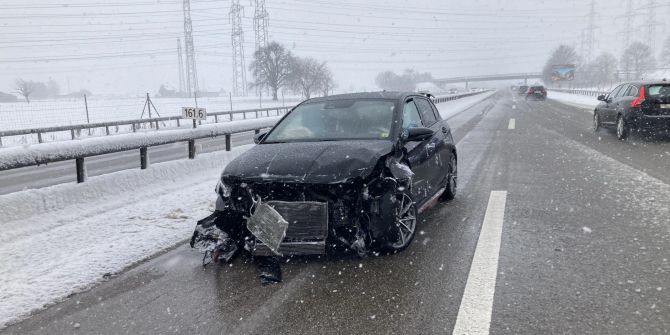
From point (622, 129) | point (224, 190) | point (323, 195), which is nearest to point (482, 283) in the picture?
point (323, 195)

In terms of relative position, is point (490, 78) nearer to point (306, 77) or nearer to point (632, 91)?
point (306, 77)

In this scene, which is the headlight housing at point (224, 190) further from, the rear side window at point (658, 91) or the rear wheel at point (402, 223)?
the rear side window at point (658, 91)

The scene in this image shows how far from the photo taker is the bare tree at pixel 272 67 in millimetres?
74125

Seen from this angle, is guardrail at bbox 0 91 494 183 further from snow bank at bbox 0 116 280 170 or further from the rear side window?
the rear side window

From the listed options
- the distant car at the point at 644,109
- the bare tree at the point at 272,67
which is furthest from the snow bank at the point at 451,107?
the bare tree at the point at 272,67

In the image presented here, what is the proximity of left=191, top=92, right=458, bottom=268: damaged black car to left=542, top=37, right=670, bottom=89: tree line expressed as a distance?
9588cm

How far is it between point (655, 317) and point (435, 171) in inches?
115

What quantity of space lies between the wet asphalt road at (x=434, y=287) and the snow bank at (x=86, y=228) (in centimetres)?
30

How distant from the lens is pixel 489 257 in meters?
4.09

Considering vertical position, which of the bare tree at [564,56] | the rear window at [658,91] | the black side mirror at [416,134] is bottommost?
the black side mirror at [416,134]

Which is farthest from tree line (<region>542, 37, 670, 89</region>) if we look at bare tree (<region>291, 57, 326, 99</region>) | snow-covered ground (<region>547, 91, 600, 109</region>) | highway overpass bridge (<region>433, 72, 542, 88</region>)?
bare tree (<region>291, 57, 326, 99</region>)

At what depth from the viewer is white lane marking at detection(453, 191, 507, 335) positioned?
2.91 metres

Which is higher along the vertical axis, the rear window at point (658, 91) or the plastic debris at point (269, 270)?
the rear window at point (658, 91)

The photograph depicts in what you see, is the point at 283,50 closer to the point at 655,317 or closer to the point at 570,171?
the point at 570,171
